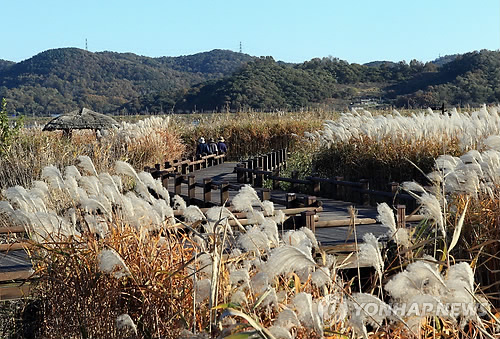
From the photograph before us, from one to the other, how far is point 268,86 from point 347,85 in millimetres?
11533

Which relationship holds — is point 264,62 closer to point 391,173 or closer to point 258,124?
point 258,124

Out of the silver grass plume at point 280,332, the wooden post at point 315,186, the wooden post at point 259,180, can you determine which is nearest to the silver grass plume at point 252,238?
the silver grass plume at point 280,332

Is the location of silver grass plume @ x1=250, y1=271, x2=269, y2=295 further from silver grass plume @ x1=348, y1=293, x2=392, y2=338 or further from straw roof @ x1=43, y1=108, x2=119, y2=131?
straw roof @ x1=43, y1=108, x2=119, y2=131

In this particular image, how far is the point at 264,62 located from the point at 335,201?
185ft

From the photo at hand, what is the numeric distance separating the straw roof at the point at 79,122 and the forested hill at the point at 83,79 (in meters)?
67.1

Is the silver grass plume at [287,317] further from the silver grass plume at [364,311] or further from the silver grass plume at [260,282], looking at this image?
the silver grass plume at [260,282]

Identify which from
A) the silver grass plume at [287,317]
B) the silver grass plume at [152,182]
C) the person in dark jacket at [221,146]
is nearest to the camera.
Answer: the silver grass plume at [287,317]

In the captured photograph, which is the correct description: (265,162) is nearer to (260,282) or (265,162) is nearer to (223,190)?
(223,190)

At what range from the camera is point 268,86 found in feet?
203

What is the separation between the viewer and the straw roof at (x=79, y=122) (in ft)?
71.2

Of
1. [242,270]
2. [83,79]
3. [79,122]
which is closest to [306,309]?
[242,270]

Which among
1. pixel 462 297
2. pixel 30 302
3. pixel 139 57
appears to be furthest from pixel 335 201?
pixel 139 57

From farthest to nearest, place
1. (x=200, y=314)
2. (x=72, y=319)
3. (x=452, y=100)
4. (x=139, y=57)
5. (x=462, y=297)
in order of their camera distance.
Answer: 1. (x=139, y=57)
2. (x=452, y=100)
3. (x=72, y=319)
4. (x=200, y=314)
5. (x=462, y=297)

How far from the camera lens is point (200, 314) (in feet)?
13.0
